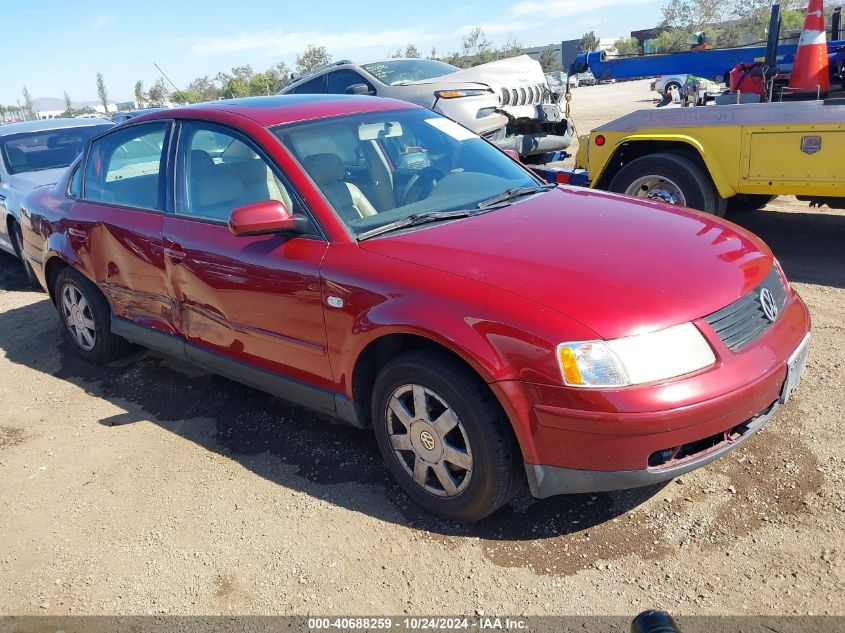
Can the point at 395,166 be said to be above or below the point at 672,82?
above

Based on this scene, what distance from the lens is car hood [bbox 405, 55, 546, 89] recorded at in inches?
362

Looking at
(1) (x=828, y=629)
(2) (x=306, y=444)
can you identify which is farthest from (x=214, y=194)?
(1) (x=828, y=629)

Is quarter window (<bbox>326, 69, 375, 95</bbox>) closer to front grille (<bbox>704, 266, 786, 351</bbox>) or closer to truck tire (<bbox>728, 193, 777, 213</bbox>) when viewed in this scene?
truck tire (<bbox>728, 193, 777, 213</bbox>)

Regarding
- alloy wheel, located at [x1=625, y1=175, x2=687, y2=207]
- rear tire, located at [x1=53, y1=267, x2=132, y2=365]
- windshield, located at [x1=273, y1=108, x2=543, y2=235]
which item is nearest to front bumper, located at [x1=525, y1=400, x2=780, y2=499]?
windshield, located at [x1=273, y1=108, x2=543, y2=235]

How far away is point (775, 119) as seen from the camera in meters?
5.56

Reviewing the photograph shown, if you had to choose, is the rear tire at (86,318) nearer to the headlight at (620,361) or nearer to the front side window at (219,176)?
the front side window at (219,176)

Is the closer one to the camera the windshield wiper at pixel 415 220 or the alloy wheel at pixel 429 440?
the alloy wheel at pixel 429 440

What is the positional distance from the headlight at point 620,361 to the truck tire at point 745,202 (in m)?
4.69

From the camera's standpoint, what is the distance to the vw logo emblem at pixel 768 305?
116 inches

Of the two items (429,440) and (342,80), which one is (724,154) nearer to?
(429,440)

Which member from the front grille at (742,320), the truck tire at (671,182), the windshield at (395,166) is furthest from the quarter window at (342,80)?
the front grille at (742,320)

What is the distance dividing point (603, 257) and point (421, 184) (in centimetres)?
117

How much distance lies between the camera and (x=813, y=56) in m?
6.36

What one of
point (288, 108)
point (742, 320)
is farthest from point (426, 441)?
point (288, 108)
